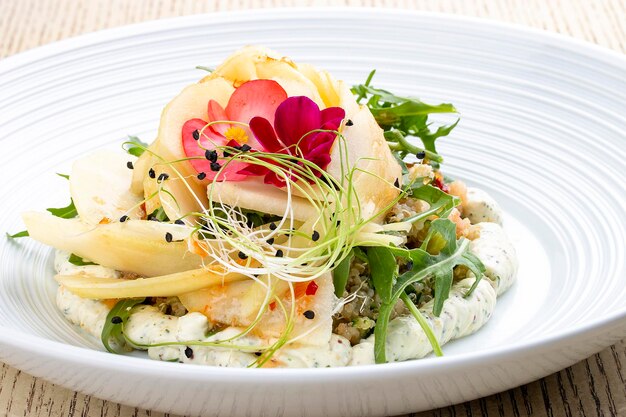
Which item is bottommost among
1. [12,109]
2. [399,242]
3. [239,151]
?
[12,109]

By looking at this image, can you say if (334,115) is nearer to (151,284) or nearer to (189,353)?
(151,284)

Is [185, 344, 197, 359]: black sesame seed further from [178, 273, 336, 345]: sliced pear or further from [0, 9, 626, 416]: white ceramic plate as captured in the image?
[0, 9, 626, 416]: white ceramic plate

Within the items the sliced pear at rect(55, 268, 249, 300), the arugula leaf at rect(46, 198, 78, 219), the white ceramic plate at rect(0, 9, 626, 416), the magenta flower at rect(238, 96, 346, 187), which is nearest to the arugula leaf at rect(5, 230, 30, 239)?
the white ceramic plate at rect(0, 9, 626, 416)

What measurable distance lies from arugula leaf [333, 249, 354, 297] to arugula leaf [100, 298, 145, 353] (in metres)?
0.74

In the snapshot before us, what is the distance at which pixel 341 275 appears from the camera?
331 cm

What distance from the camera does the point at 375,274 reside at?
3346mm

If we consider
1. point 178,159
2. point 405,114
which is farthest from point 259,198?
point 405,114

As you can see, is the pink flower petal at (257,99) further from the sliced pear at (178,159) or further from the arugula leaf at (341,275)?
the arugula leaf at (341,275)

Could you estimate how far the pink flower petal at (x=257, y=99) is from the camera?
11.6ft

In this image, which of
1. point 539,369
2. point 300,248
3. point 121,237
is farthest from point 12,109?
point 539,369

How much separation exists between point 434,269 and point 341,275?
0.35m

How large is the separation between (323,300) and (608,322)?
95cm

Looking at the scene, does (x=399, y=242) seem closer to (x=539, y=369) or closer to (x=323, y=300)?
(x=323, y=300)

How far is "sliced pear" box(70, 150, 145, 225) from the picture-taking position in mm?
3736
